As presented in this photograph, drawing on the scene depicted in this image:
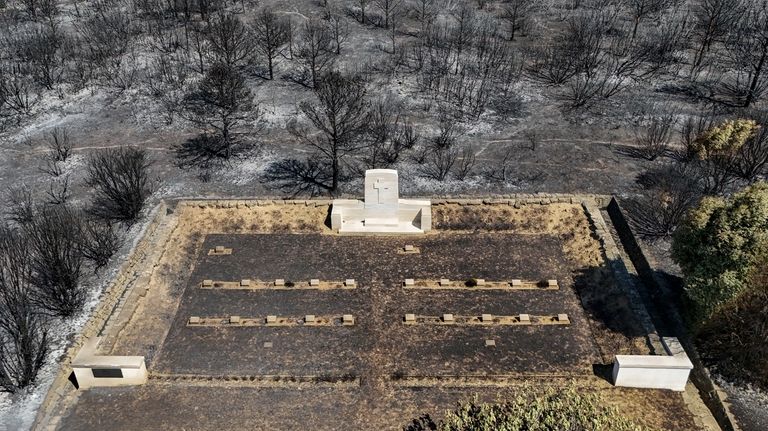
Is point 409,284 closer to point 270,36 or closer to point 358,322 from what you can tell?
point 358,322

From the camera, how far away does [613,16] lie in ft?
162

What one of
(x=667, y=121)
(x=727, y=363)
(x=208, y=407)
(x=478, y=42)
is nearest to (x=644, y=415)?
(x=727, y=363)

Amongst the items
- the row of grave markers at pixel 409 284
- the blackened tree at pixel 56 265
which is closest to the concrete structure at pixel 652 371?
the row of grave markers at pixel 409 284

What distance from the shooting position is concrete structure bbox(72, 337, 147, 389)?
20.2m

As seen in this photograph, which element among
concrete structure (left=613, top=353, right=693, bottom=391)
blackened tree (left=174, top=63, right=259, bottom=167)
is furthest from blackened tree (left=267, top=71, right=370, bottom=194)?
concrete structure (left=613, top=353, right=693, bottom=391)

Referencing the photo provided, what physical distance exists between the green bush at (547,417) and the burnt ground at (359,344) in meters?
2.64

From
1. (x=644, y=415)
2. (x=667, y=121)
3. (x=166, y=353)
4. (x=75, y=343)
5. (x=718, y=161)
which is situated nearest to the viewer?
(x=644, y=415)

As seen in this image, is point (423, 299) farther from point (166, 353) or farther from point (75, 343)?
point (75, 343)

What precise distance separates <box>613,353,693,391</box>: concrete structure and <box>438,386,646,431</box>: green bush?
301cm

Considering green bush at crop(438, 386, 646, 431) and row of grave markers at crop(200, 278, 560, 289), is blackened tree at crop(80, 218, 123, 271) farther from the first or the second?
green bush at crop(438, 386, 646, 431)

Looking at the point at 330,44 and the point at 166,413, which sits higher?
the point at 330,44

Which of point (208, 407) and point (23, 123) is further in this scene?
point (23, 123)

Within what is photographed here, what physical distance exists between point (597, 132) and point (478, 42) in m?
13.8

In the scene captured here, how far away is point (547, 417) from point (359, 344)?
304 inches
